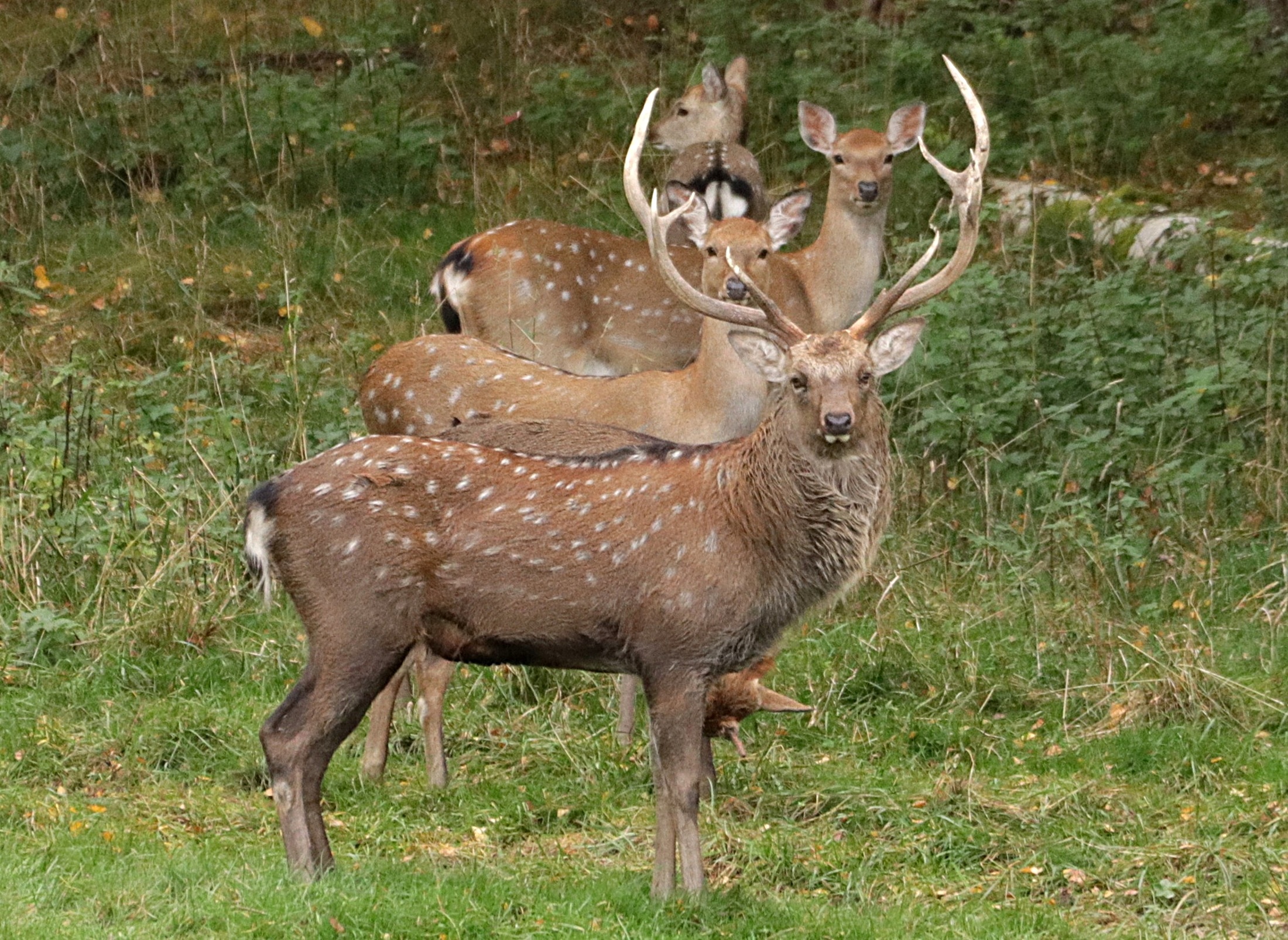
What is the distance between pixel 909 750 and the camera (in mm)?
6480

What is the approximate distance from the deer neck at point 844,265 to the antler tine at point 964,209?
2.72m

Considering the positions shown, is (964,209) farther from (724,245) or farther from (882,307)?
(724,245)

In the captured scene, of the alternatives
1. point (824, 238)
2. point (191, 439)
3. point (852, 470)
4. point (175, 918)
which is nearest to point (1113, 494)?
point (824, 238)

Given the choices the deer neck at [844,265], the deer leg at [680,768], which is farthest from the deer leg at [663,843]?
the deer neck at [844,265]

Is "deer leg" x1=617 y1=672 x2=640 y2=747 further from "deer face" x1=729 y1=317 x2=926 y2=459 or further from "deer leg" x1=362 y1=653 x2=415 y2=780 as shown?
"deer face" x1=729 y1=317 x2=926 y2=459

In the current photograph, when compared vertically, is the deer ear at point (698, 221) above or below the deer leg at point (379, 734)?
above

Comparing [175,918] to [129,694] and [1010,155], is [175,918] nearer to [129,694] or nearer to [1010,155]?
[129,694]

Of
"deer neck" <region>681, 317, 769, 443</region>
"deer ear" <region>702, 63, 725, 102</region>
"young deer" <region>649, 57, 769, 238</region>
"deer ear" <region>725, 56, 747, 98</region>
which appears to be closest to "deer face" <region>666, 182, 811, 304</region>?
"deer neck" <region>681, 317, 769, 443</region>

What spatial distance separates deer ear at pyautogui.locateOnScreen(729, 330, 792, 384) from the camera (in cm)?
556

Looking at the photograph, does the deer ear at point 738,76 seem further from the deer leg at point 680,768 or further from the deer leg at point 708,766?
the deer leg at point 680,768

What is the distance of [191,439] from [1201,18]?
22.7 feet

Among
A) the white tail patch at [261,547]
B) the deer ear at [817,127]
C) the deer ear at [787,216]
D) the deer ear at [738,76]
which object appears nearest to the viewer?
the white tail patch at [261,547]

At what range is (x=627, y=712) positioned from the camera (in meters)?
6.61

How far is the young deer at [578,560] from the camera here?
5207 mm
